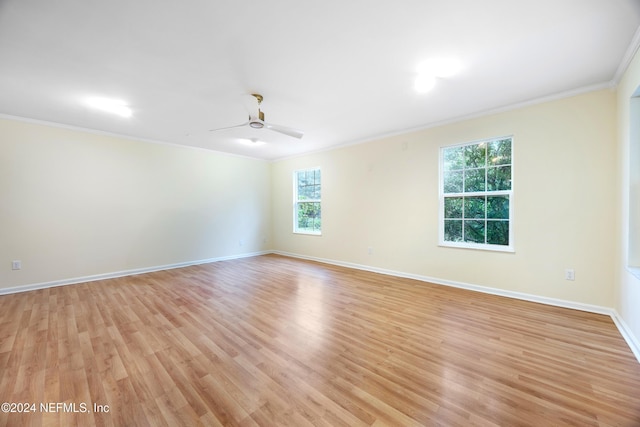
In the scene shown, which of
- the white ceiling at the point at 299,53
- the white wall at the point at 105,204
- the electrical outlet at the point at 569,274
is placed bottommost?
the electrical outlet at the point at 569,274

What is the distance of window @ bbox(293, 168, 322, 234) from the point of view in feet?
19.2

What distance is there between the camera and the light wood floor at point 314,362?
Result: 4.75 ft

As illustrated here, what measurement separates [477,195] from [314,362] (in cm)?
315

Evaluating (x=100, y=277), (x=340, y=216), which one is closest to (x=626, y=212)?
(x=340, y=216)

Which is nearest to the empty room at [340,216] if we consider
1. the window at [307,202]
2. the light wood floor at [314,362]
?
the light wood floor at [314,362]

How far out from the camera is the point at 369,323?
2570mm

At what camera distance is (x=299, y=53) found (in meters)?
2.15

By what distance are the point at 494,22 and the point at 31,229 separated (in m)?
6.15

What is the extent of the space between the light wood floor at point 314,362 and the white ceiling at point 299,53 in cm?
252

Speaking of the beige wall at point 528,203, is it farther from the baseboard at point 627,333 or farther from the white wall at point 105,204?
the white wall at point 105,204

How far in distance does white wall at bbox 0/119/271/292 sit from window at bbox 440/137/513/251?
4.59 meters

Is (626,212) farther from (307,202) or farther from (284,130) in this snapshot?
(307,202)

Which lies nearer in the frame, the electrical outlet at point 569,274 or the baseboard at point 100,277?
the electrical outlet at point 569,274

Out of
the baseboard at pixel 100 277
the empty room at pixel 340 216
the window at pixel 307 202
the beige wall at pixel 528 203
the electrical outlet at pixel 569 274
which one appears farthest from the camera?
the window at pixel 307 202
